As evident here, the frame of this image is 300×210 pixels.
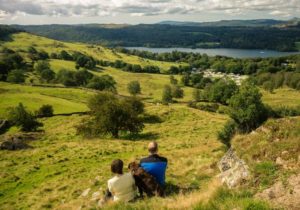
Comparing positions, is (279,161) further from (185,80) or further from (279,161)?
(185,80)

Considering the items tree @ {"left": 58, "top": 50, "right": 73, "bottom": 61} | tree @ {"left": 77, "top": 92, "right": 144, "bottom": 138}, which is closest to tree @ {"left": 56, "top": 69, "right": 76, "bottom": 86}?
tree @ {"left": 58, "top": 50, "right": 73, "bottom": 61}

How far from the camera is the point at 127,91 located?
147m

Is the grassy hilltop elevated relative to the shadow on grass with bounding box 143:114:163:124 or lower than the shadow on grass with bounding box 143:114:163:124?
elevated

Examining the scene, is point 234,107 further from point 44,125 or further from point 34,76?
point 34,76

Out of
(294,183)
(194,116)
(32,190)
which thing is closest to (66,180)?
(32,190)

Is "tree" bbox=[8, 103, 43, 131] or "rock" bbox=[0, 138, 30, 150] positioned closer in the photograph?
"rock" bbox=[0, 138, 30, 150]

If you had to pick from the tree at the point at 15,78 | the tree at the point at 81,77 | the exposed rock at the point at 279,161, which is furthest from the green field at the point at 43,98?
the exposed rock at the point at 279,161

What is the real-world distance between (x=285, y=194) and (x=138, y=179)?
500cm

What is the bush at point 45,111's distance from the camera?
74625 millimetres

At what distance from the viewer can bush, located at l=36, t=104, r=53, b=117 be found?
245 ft

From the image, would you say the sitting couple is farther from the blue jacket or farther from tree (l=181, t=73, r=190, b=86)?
tree (l=181, t=73, r=190, b=86)

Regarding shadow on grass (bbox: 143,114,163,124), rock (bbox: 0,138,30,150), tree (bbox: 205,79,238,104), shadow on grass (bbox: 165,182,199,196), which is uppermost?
shadow on grass (bbox: 165,182,199,196)

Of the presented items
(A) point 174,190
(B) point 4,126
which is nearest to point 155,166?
(A) point 174,190

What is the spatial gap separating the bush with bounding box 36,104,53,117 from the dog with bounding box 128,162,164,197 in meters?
66.2
